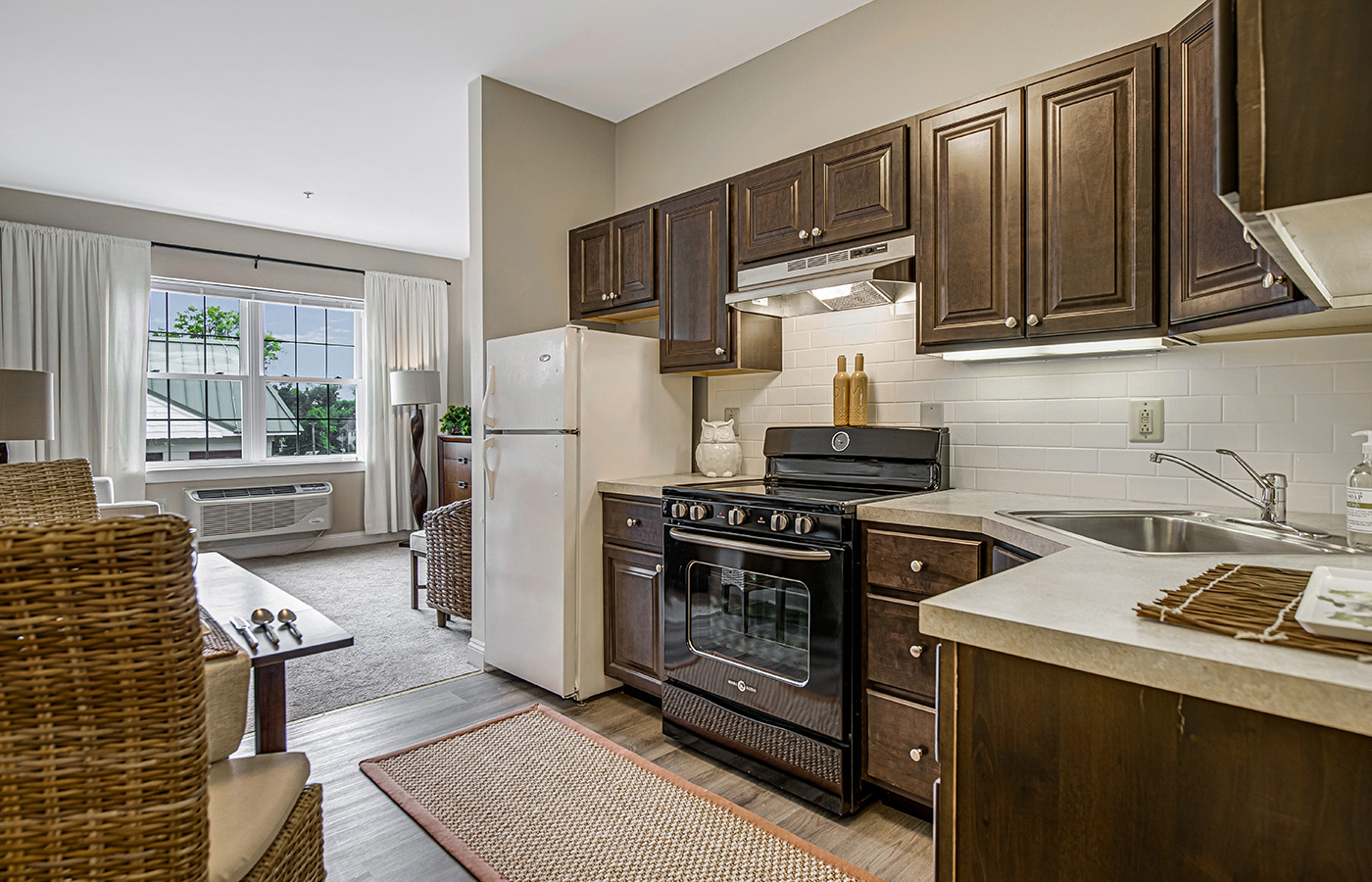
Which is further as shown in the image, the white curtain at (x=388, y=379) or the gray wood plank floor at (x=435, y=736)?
the white curtain at (x=388, y=379)

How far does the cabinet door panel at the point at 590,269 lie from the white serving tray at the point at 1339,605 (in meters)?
2.93

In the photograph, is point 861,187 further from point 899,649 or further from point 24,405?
point 24,405

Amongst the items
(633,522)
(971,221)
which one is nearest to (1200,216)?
(971,221)

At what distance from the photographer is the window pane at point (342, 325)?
6.68 metres

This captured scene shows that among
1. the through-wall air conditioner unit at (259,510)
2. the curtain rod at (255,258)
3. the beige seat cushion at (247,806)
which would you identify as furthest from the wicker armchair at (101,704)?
the curtain rod at (255,258)

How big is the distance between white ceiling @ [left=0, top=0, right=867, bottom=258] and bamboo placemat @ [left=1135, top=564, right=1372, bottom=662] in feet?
8.79

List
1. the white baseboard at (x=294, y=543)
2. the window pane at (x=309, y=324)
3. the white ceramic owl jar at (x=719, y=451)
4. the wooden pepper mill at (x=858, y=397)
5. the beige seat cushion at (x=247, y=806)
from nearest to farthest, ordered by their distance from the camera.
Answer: the beige seat cushion at (x=247, y=806), the wooden pepper mill at (x=858, y=397), the white ceramic owl jar at (x=719, y=451), the white baseboard at (x=294, y=543), the window pane at (x=309, y=324)

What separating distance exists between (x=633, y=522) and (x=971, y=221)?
1653 mm

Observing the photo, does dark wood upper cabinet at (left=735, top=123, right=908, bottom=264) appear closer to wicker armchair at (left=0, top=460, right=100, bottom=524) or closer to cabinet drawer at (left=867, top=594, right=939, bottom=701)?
cabinet drawer at (left=867, top=594, right=939, bottom=701)

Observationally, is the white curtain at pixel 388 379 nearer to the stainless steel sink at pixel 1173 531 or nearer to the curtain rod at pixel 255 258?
the curtain rod at pixel 255 258

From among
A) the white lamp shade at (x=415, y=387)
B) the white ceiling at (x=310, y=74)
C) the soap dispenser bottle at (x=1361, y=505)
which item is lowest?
the soap dispenser bottle at (x=1361, y=505)

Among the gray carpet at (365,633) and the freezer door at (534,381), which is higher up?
the freezer door at (534,381)

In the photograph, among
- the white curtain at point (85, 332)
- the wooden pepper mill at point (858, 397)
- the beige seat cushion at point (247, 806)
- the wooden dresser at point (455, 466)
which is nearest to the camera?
the beige seat cushion at point (247, 806)

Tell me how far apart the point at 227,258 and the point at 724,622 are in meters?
5.72
